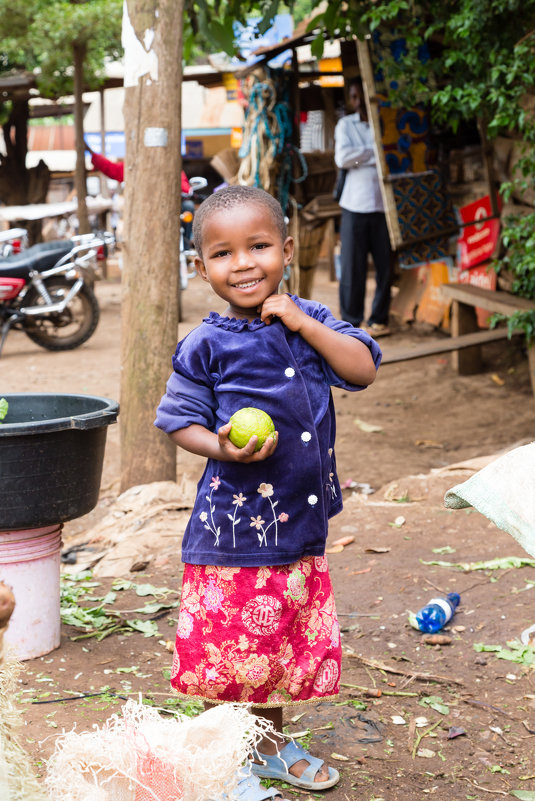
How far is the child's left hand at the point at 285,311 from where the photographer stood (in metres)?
2.12

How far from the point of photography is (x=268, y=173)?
9117 millimetres

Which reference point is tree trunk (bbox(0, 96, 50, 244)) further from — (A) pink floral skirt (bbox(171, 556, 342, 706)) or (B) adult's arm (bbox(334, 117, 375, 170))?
(A) pink floral skirt (bbox(171, 556, 342, 706))

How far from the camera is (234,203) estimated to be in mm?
2127

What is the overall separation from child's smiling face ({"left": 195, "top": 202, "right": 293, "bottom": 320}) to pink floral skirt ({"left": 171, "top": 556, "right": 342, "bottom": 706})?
26.6 inches

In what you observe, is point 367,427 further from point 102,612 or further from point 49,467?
point 49,467

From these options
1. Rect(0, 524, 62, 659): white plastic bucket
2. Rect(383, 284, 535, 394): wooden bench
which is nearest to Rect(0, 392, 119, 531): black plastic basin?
Rect(0, 524, 62, 659): white plastic bucket

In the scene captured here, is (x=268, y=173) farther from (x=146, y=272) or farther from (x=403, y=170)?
(x=146, y=272)

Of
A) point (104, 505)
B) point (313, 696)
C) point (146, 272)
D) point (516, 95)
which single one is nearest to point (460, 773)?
point (313, 696)

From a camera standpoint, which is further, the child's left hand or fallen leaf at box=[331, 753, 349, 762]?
fallen leaf at box=[331, 753, 349, 762]

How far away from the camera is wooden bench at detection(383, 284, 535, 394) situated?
263 inches

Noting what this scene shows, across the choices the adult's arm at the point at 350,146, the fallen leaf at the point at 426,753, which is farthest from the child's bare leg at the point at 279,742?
the adult's arm at the point at 350,146

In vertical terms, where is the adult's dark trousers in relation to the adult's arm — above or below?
below

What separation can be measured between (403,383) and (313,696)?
5.96m

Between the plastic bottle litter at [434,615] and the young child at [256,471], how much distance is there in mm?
1150
